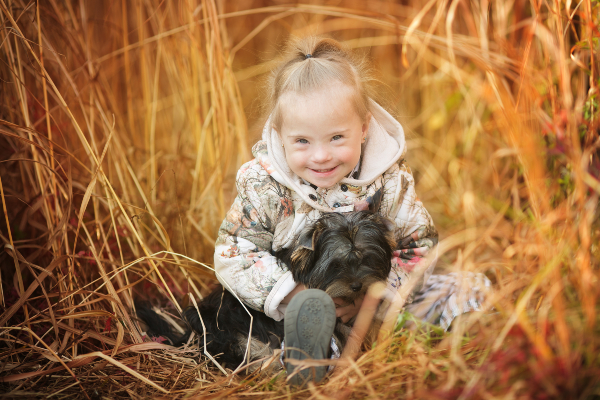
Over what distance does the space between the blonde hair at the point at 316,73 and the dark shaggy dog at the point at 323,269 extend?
554 millimetres

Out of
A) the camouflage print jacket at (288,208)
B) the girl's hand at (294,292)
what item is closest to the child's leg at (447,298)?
the camouflage print jacket at (288,208)

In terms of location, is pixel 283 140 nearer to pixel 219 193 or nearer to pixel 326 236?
pixel 326 236

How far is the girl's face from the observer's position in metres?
2.12

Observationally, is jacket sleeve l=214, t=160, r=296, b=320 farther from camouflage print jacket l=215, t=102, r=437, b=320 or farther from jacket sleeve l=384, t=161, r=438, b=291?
jacket sleeve l=384, t=161, r=438, b=291

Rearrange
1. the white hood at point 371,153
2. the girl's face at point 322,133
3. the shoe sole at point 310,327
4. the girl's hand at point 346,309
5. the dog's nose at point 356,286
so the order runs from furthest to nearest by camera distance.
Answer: the white hood at point 371,153 < the girl's hand at point 346,309 < the girl's face at point 322,133 < the dog's nose at point 356,286 < the shoe sole at point 310,327

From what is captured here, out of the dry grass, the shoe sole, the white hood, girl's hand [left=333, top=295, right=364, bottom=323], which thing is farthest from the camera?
the white hood

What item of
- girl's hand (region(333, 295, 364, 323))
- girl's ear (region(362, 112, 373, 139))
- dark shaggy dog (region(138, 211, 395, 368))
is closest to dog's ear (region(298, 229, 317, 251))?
dark shaggy dog (region(138, 211, 395, 368))

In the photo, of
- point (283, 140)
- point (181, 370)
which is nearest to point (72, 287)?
point (181, 370)

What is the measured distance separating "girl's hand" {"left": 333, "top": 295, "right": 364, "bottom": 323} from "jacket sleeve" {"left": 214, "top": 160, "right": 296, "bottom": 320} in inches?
9.2

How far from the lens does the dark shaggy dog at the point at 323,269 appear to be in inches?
79.4

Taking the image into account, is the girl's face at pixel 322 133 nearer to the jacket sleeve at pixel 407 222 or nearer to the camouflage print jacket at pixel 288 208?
the camouflage print jacket at pixel 288 208

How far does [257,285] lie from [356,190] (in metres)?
0.69

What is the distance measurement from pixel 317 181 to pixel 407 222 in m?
0.55

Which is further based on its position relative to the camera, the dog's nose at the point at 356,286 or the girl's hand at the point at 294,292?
the girl's hand at the point at 294,292
